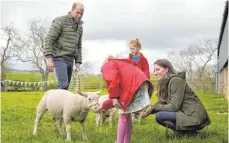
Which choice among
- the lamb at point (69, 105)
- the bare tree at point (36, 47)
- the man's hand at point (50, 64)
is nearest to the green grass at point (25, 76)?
the bare tree at point (36, 47)

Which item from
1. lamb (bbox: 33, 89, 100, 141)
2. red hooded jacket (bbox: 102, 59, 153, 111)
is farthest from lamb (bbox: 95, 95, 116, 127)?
red hooded jacket (bbox: 102, 59, 153, 111)

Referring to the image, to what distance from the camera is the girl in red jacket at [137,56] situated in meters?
6.39

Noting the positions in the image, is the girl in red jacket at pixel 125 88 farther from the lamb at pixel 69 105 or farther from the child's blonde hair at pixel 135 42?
the child's blonde hair at pixel 135 42

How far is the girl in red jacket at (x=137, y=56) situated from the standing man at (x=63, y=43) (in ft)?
3.57

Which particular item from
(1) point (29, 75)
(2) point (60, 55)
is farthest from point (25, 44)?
(2) point (60, 55)

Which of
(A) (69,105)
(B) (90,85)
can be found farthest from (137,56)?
(B) (90,85)

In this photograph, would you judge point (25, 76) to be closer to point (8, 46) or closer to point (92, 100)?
point (8, 46)

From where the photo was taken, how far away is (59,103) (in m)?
6.34

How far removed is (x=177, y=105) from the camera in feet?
19.6

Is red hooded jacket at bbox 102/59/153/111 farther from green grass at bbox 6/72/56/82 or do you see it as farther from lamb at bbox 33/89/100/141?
green grass at bbox 6/72/56/82

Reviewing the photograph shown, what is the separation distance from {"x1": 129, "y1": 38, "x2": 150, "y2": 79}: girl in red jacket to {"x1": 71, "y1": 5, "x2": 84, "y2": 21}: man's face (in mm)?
1020

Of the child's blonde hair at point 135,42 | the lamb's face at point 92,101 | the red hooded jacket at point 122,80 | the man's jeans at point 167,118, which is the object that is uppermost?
the child's blonde hair at point 135,42

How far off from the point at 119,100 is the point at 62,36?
2.18 m

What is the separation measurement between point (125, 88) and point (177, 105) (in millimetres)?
1187
